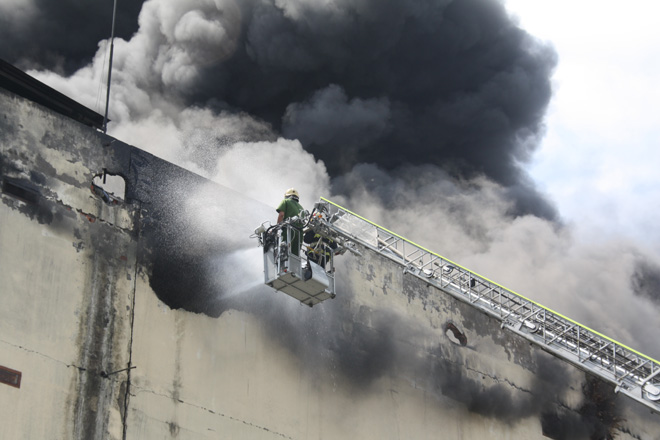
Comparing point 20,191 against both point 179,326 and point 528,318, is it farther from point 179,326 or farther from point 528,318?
point 528,318

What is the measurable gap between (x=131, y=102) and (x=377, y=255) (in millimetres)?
12470

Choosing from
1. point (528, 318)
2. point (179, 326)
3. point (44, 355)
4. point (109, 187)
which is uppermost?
point (109, 187)

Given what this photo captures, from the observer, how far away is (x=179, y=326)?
1102cm

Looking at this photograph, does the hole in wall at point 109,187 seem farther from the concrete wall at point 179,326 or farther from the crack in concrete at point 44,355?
the crack in concrete at point 44,355

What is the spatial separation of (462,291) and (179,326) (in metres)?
5.17

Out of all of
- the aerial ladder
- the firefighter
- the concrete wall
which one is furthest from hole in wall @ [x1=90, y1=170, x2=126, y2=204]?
the firefighter

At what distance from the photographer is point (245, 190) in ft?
59.2

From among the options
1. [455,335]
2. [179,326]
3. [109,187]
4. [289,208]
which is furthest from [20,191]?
[455,335]

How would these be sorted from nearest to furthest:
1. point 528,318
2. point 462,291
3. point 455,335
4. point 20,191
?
point 20,191 < point 528,318 < point 462,291 < point 455,335

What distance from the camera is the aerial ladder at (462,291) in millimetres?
11195

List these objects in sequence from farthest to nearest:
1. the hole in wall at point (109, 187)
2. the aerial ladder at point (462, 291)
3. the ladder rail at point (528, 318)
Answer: the ladder rail at point (528, 318) < the aerial ladder at point (462, 291) < the hole in wall at point (109, 187)

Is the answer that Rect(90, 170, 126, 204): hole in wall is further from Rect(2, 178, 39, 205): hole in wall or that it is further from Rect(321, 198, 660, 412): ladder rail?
A: Rect(321, 198, 660, 412): ladder rail

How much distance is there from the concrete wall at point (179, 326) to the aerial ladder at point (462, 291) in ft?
2.79

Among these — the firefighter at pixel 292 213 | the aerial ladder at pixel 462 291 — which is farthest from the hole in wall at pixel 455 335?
the firefighter at pixel 292 213
